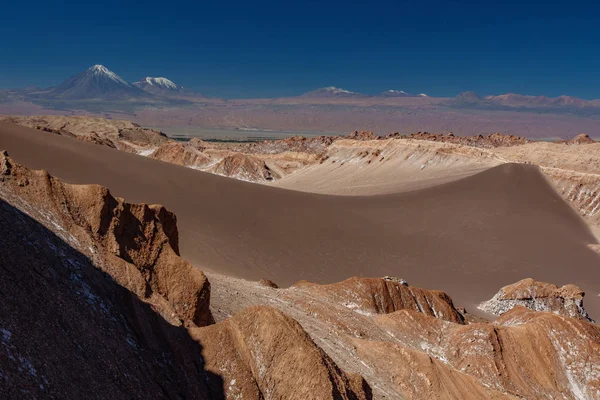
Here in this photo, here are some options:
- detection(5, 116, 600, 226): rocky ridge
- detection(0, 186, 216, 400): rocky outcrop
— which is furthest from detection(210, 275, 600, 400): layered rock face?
detection(5, 116, 600, 226): rocky ridge

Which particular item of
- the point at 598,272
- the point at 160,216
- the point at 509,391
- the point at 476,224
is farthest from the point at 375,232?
the point at 160,216

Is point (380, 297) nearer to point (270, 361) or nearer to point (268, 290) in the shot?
point (268, 290)

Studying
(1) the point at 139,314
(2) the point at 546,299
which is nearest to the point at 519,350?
(2) the point at 546,299

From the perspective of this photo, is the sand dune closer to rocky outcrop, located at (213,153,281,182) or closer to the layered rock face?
the layered rock face

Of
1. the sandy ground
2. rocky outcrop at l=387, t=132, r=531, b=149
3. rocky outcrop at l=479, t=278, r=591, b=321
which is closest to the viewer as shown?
rocky outcrop at l=479, t=278, r=591, b=321

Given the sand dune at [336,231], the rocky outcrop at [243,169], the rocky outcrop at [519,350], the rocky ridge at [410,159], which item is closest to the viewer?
the rocky outcrop at [519,350]

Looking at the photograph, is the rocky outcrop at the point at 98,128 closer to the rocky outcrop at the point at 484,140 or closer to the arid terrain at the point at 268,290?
the rocky outcrop at the point at 484,140

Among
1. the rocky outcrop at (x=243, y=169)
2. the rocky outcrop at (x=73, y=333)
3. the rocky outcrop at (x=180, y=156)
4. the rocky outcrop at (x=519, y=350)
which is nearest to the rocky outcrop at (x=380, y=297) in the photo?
the rocky outcrop at (x=519, y=350)
